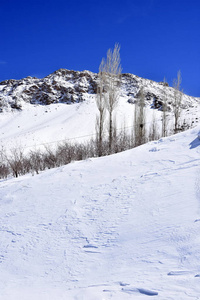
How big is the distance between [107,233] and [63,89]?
4781 cm

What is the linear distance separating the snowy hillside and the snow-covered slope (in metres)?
20.0

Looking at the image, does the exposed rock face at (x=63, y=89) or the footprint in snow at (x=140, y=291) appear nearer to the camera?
the footprint in snow at (x=140, y=291)

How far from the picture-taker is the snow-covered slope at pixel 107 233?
2.20 meters

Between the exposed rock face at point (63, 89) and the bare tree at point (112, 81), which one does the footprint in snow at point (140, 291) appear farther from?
the exposed rock face at point (63, 89)

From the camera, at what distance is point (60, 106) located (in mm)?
42312

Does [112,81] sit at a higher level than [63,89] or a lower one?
lower

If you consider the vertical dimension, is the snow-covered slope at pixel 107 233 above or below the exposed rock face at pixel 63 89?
below

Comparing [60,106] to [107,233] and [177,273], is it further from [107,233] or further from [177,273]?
[177,273]

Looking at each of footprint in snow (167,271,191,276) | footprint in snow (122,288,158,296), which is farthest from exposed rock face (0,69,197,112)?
footprint in snow (122,288,158,296)

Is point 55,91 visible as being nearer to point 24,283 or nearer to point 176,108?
point 176,108

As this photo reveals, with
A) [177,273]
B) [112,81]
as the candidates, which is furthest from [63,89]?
[177,273]

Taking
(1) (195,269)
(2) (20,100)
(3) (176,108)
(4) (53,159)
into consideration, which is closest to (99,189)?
(1) (195,269)

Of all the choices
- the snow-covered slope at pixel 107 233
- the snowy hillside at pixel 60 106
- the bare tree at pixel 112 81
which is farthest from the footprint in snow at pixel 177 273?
the snowy hillside at pixel 60 106

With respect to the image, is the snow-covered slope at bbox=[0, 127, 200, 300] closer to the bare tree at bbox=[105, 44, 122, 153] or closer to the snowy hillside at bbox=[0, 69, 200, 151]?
the bare tree at bbox=[105, 44, 122, 153]
